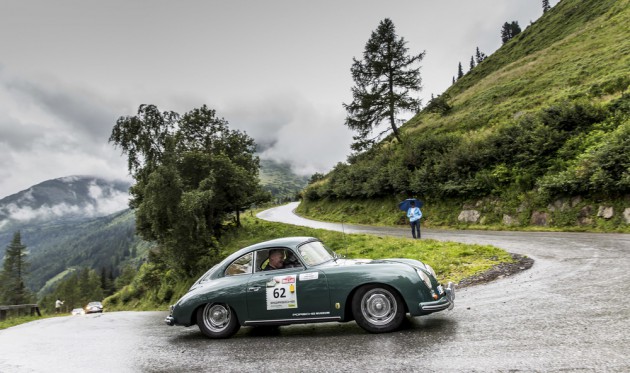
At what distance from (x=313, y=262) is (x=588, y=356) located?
422cm

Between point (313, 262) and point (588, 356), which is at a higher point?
point (313, 262)

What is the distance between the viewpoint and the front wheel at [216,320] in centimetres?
736

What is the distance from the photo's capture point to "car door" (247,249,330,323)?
6.66m

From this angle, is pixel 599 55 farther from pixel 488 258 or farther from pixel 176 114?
pixel 176 114

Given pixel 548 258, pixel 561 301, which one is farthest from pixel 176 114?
pixel 561 301

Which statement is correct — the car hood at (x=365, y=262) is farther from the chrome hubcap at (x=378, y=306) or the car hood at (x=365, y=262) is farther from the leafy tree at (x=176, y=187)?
the leafy tree at (x=176, y=187)

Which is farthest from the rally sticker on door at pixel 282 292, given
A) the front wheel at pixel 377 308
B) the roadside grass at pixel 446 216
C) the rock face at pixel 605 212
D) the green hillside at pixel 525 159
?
the rock face at pixel 605 212

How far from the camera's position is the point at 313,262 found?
23.4ft

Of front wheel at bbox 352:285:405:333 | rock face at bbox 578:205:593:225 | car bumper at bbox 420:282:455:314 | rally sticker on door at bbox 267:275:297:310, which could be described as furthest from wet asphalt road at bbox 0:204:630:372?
rock face at bbox 578:205:593:225

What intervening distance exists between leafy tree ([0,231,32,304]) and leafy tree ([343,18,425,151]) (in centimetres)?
7938

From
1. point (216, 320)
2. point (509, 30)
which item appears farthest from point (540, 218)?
point (509, 30)

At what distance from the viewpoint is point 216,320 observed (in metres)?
7.59

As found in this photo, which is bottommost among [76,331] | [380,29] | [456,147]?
[76,331]

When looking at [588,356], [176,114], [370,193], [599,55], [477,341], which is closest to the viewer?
[588,356]
